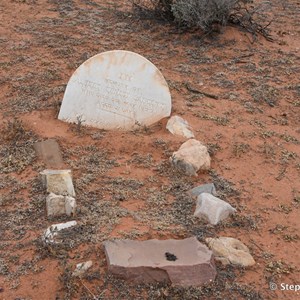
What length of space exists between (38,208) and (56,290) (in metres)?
0.75

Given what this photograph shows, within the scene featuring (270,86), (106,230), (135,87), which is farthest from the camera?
(270,86)

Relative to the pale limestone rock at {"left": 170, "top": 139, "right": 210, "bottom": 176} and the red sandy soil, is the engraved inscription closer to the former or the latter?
the red sandy soil

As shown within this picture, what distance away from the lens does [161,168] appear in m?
3.80

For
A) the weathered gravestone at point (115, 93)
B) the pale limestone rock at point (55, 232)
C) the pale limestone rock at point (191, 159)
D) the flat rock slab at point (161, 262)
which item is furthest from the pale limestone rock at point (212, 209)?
the weathered gravestone at point (115, 93)

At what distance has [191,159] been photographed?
147 inches

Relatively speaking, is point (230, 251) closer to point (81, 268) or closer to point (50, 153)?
point (81, 268)

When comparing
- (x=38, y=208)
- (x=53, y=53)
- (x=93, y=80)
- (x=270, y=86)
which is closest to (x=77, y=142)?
(x=93, y=80)

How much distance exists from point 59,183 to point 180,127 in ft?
4.05

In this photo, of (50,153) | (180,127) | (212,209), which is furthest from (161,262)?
(180,127)

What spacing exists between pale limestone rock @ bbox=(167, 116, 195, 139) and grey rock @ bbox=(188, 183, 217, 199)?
719 mm

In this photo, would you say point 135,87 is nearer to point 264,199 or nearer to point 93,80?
point 93,80

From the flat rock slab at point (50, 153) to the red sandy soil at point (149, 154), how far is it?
6cm

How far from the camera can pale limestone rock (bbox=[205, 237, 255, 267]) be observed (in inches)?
115

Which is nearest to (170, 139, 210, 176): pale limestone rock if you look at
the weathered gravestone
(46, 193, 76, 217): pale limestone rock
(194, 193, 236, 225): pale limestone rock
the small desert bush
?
(194, 193, 236, 225): pale limestone rock
